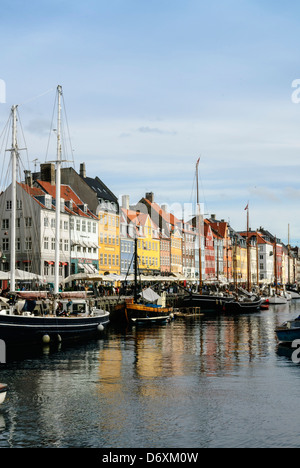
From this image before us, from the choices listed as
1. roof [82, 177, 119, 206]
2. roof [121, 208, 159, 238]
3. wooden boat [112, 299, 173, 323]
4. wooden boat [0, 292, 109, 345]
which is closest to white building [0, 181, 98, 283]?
roof [82, 177, 119, 206]

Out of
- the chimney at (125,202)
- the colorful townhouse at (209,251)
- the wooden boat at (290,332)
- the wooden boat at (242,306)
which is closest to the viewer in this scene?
the wooden boat at (290,332)

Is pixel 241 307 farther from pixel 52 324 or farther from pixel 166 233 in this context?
pixel 52 324

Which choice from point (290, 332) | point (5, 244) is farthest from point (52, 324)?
point (5, 244)

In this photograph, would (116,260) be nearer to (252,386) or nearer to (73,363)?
(73,363)

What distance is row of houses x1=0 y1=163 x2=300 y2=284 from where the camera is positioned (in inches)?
3118

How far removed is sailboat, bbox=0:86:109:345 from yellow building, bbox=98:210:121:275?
45.7 m

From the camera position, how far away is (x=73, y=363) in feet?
112

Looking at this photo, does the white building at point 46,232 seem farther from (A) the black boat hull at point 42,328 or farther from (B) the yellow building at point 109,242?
(A) the black boat hull at point 42,328

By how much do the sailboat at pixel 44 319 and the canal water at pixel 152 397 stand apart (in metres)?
1.30

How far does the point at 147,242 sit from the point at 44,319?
240 ft

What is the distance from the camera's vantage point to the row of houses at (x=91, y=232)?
79188mm


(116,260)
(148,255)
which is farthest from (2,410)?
(148,255)

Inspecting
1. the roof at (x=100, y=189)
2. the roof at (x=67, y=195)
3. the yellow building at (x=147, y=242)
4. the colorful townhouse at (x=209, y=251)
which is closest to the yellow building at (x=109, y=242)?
the roof at (x=100, y=189)
